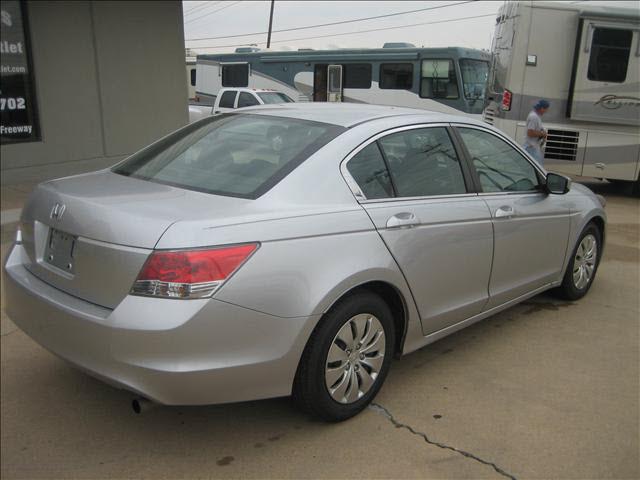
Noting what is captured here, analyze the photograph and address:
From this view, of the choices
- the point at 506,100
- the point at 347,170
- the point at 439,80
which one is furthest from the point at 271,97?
the point at 347,170


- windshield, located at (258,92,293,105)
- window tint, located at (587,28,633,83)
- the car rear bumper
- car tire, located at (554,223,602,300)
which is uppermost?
window tint, located at (587,28,633,83)

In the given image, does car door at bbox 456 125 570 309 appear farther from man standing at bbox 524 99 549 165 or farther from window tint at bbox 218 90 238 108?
window tint at bbox 218 90 238 108

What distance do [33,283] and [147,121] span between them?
27.7ft

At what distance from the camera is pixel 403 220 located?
322 centimetres

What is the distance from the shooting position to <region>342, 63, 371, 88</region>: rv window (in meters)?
18.5

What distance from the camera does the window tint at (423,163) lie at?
342 cm

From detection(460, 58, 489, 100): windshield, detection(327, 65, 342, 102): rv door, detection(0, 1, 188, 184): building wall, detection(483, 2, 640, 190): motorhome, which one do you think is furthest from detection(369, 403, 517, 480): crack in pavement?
detection(327, 65, 342, 102): rv door

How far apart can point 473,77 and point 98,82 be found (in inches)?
417

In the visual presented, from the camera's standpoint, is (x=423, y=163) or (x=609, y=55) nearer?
(x=423, y=163)

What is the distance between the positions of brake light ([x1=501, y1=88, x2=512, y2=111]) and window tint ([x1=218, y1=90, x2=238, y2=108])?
7739mm

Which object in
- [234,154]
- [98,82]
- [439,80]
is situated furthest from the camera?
[439,80]

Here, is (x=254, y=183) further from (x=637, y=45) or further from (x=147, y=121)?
(x=637, y=45)

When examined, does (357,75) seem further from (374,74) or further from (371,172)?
(371,172)

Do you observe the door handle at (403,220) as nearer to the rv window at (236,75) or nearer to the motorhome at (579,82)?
the motorhome at (579,82)
